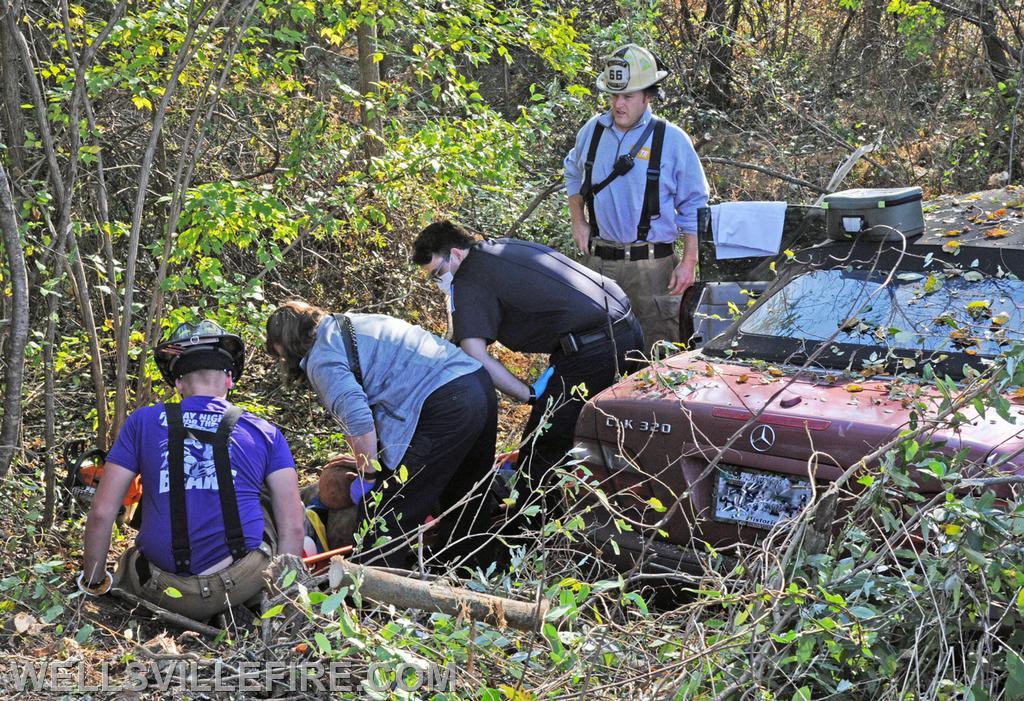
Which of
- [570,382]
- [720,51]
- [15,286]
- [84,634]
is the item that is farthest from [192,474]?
[720,51]

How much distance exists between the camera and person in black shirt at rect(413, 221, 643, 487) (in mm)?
5398

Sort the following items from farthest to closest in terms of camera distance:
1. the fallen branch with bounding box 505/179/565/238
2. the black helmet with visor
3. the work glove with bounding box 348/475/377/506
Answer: the fallen branch with bounding box 505/179/565/238 → the work glove with bounding box 348/475/377/506 → the black helmet with visor

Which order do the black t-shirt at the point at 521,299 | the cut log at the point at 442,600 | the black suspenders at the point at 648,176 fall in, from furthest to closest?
A: the black suspenders at the point at 648,176
the black t-shirt at the point at 521,299
the cut log at the point at 442,600

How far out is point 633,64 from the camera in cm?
650

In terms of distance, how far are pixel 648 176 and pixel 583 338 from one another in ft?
4.58

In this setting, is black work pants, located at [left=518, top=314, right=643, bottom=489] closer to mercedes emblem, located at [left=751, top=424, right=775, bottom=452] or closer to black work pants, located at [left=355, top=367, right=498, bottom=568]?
black work pants, located at [left=355, top=367, right=498, bottom=568]

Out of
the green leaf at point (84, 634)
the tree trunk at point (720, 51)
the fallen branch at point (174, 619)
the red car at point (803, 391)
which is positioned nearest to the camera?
the green leaf at point (84, 634)

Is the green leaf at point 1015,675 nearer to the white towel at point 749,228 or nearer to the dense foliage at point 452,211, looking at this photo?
the dense foliage at point 452,211

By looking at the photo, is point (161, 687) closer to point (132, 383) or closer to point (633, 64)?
point (132, 383)

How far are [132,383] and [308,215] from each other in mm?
1553

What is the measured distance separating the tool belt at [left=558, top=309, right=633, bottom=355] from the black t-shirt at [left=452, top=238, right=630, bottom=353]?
0.02 meters

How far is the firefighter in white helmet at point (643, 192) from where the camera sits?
6.46 metres

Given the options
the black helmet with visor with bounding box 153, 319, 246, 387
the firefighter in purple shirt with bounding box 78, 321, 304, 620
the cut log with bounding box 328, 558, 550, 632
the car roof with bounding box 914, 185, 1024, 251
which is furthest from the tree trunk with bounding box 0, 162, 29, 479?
the car roof with bounding box 914, 185, 1024, 251

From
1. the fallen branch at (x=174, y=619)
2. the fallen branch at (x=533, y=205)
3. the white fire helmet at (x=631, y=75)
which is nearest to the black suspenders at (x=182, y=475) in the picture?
the fallen branch at (x=174, y=619)
